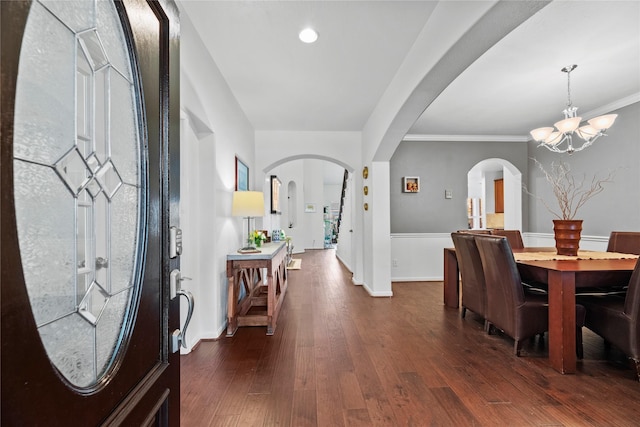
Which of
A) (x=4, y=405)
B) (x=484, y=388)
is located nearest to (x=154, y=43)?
(x=4, y=405)

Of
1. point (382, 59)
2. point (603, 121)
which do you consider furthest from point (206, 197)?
point (603, 121)

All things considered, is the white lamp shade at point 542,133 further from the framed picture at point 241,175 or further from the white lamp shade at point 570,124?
the framed picture at point 241,175

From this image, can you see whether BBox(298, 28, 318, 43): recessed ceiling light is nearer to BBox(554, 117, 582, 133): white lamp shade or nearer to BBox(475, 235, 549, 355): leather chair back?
BBox(475, 235, 549, 355): leather chair back

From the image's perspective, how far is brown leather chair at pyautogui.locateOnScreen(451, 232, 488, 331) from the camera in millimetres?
3078

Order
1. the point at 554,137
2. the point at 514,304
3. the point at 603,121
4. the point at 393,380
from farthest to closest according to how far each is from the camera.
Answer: the point at 554,137 → the point at 603,121 → the point at 514,304 → the point at 393,380

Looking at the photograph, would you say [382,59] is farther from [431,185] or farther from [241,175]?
[431,185]

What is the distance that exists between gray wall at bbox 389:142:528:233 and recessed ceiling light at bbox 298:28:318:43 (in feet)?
10.9

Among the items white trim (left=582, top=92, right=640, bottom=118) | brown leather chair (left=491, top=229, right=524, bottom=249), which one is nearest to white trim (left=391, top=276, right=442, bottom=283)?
brown leather chair (left=491, top=229, right=524, bottom=249)

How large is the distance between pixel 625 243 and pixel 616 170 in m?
1.41

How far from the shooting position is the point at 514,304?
254cm

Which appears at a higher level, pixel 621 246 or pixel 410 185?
pixel 410 185

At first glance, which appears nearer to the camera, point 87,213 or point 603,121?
point 87,213

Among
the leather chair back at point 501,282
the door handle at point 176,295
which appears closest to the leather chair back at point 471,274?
the leather chair back at point 501,282

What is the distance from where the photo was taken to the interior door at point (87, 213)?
1.28 feet
